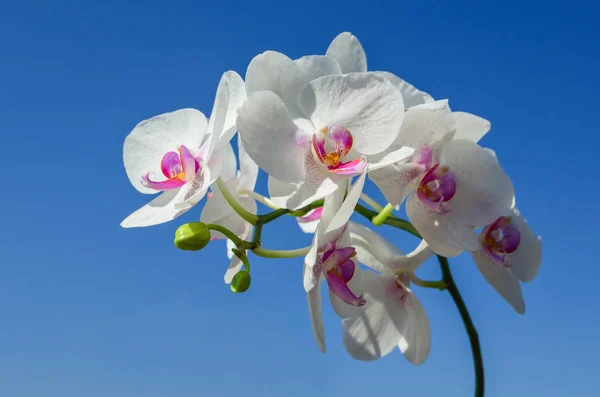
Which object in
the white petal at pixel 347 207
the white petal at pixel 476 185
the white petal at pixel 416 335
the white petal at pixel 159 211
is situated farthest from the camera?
the white petal at pixel 416 335

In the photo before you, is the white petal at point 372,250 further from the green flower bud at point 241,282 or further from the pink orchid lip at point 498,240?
the green flower bud at point 241,282

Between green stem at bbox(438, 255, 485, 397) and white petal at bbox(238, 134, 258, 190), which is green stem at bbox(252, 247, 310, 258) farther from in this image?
green stem at bbox(438, 255, 485, 397)

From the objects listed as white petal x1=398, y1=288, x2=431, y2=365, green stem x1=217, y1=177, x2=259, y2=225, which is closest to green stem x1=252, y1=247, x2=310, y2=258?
green stem x1=217, y1=177, x2=259, y2=225

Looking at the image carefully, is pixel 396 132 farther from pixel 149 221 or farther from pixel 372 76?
pixel 149 221

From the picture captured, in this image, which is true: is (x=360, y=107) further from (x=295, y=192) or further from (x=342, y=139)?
(x=295, y=192)

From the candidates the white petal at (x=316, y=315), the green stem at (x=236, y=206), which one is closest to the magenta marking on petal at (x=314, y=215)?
the green stem at (x=236, y=206)

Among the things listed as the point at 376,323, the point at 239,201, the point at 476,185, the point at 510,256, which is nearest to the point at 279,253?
the point at 239,201

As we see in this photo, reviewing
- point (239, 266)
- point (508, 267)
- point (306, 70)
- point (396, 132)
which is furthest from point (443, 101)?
point (239, 266)
